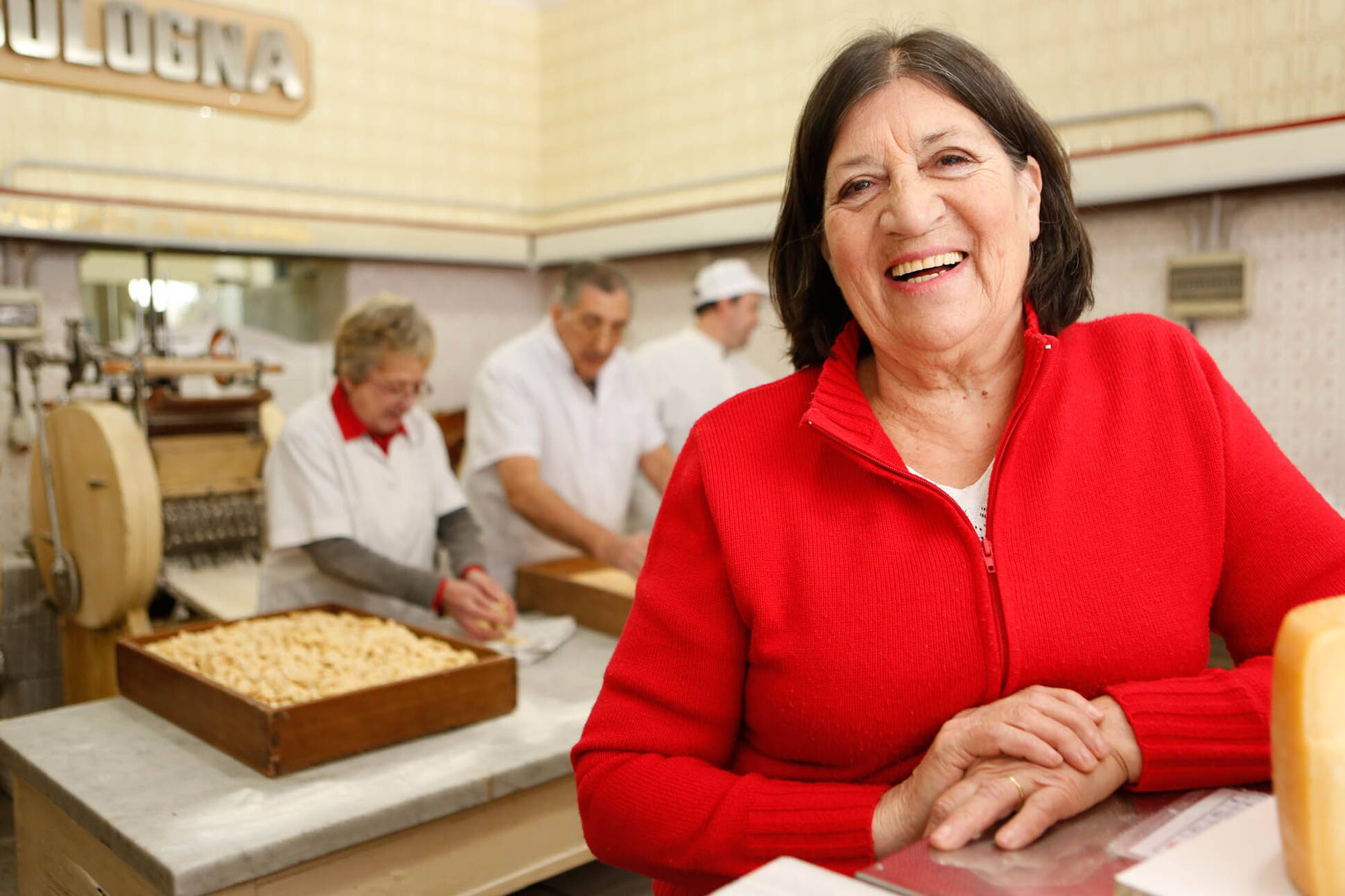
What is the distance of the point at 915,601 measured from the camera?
1070mm

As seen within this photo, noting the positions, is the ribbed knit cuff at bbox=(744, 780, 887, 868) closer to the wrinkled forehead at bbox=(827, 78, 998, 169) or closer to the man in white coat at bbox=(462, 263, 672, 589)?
the wrinkled forehead at bbox=(827, 78, 998, 169)

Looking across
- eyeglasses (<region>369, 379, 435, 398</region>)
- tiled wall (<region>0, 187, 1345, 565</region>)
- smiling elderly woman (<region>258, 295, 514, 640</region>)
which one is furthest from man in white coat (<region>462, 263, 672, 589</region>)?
tiled wall (<region>0, 187, 1345, 565</region>)

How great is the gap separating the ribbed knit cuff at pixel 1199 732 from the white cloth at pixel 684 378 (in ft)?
10.8

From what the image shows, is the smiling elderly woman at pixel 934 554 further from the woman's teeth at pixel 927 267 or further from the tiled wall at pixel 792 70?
the tiled wall at pixel 792 70

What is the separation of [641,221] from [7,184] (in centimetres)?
273

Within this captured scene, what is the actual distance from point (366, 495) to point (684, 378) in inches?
70.5

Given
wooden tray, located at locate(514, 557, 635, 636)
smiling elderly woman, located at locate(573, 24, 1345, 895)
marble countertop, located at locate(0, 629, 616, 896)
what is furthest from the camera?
wooden tray, located at locate(514, 557, 635, 636)

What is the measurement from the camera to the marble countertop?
5.38 ft

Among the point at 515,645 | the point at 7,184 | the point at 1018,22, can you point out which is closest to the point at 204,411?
the point at 7,184

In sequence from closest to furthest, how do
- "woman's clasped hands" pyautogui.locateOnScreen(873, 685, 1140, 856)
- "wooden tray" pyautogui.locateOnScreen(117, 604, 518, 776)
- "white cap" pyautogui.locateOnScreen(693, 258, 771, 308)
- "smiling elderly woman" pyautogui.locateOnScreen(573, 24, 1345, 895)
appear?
"woman's clasped hands" pyautogui.locateOnScreen(873, 685, 1140, 856)
"smiling elderly woman" pyautogui.locateOnScreen(573, 24, 1345, 895)
"wooden tray" pyautogui.locateOnScreen(117, 604, 518, 776)
"white cap" pyautogui.locateOnScreen(693, 258, 771, 308)

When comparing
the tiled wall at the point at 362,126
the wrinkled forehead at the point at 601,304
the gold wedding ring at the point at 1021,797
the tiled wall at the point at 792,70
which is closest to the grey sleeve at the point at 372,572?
the wrinkled forehead at the point at 601,304

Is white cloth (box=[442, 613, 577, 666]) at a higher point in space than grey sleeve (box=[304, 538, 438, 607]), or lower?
lower

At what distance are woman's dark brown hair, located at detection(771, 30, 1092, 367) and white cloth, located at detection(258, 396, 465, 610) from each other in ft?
6.01

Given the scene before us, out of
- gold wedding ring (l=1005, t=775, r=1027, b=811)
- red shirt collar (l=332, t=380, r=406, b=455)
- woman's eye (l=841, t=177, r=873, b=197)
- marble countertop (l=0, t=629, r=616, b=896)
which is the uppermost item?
woman's eye (l=841, t=177, r=873, b=197)
